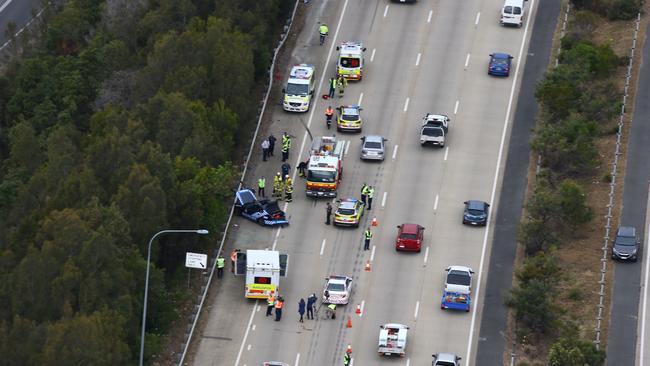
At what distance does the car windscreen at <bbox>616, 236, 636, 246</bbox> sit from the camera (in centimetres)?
10006

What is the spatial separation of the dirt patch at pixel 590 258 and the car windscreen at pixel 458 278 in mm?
3244

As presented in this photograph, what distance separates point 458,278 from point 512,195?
12.2 metres

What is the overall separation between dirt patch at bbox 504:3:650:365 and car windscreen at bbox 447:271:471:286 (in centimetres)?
324

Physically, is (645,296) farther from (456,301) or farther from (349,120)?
(349,120)

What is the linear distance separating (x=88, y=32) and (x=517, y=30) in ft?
105

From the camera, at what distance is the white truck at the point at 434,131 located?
113 m

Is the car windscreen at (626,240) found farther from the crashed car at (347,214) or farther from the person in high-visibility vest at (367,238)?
the crashed car at (347,214)

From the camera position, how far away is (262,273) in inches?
3807

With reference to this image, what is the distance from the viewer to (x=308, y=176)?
10675cm

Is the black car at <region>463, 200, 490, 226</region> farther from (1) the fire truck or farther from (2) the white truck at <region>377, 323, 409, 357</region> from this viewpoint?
(2) the white truck at <region>377, 323, 409, 357</region>

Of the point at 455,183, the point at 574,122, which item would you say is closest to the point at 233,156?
the point at 455,183

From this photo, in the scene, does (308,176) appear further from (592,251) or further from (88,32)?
(88,32)

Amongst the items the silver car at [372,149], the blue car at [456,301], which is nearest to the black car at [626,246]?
the blue car at [456,301]

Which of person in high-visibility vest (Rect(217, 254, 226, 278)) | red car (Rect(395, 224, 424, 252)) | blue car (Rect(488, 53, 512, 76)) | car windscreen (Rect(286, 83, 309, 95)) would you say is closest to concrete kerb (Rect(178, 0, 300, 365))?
person in high-visibility vest (Rect(217, 254, 226, 278))
